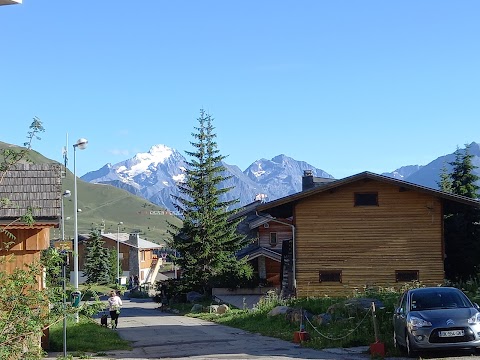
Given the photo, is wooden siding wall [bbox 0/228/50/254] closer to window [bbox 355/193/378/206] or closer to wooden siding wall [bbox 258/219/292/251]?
window [bbox 355/193/378/206]

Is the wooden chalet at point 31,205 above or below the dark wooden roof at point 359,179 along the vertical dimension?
below

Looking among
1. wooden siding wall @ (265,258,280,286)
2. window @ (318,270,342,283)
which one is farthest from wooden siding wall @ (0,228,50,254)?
wooden siding wall @ (265,258,280,286)

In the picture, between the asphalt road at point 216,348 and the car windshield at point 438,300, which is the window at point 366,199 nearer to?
the asphalt road at point 216,348

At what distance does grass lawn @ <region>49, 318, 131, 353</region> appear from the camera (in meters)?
20.3

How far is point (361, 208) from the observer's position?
34.8 m

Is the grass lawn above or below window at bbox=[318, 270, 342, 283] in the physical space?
below

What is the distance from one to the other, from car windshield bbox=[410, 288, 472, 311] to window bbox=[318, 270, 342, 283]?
17.9m

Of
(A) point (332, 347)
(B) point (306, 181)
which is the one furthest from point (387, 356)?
(B) point (306, 181)

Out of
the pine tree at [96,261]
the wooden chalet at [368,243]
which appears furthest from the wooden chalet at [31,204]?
the pine tree at [96,261]

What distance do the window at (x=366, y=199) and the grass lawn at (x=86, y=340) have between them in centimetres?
1429

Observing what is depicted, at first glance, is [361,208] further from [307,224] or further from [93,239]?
[93,239]

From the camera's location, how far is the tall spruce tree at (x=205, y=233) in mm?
51812

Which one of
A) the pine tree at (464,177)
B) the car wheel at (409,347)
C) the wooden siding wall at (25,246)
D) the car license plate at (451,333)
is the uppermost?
the pine tree at (464,177)

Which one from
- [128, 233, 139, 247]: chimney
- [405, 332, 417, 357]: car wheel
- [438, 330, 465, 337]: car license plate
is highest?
[128, 233, 139, 247]: chimney
